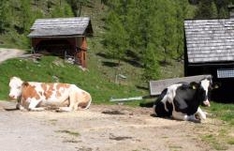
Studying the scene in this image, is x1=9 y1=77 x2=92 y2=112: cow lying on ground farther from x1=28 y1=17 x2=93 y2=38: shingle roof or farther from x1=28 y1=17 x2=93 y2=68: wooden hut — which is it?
x1=28 y1=17 x2=93 y2=38: shingle roof

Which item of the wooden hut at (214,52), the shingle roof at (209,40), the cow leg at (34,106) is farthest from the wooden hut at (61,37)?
the cow leg at (34,106)

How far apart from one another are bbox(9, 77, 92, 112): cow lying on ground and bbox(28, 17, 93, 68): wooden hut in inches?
1412

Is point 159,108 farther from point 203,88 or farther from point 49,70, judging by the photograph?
point 49,70

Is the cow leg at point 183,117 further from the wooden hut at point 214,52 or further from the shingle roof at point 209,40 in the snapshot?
the shingle roof at point 209,40

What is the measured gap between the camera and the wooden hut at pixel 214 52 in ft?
105

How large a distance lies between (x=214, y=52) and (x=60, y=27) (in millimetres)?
27236

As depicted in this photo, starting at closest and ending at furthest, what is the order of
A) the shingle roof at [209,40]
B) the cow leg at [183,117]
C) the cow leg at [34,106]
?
the cow leg at [183,117] < the cow leg at [34,106] < the shingle roof at [209,40]

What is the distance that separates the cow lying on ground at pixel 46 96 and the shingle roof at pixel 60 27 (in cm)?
3651

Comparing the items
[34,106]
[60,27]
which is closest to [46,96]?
[34,106]

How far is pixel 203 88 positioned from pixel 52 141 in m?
7.11

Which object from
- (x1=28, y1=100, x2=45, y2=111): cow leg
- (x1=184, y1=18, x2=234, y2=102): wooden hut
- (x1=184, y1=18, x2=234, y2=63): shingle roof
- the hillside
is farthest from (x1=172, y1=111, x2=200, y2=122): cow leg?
(x1=184, y1=18, x2=234, y2=63): shingle roof

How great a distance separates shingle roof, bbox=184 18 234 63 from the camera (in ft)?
107

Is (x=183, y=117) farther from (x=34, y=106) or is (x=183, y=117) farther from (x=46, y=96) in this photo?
(x=34, y=106)

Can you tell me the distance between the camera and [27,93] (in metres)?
18.4
